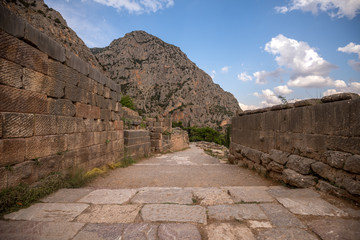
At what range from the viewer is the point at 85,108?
199 inches

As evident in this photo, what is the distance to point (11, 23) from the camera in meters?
2.92

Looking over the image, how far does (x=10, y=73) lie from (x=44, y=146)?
1.35 m

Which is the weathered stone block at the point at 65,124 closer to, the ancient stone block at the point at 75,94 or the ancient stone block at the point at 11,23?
the ancient stone block at the point at 75,94

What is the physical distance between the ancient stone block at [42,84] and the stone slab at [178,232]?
3.09 metres

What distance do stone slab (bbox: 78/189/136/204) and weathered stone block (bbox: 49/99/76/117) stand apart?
5.96 ft

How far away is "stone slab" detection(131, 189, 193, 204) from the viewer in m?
2.90

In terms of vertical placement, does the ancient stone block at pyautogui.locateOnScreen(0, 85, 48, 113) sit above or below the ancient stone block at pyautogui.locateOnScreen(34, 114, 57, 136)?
above

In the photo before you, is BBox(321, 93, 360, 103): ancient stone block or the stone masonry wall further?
BBox(321, 93, 360, 103): ancient stone block

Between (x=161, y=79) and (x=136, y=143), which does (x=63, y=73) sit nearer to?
(x=136, y=143)

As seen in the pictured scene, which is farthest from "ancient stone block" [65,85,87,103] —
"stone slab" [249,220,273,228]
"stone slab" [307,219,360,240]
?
"stone slab" [307,219,360,240]

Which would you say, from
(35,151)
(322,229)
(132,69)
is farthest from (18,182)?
(132,69)

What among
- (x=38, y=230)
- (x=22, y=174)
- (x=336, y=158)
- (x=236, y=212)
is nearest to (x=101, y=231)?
(x=38, y=230)

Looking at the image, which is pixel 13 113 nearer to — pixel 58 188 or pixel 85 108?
pixel 58 188

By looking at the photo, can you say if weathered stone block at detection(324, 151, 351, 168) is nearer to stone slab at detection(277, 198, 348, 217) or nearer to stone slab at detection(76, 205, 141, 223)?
stone slab at detection(277, 198, 348, 217)
